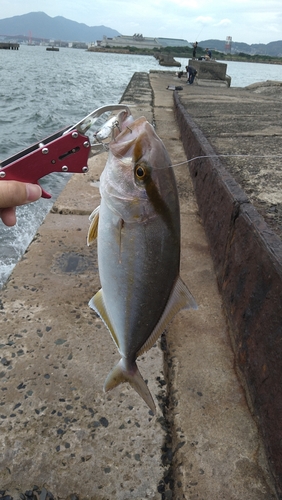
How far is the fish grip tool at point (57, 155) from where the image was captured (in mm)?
1642

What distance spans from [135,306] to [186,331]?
100 cm

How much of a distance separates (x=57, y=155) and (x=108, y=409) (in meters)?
1.25

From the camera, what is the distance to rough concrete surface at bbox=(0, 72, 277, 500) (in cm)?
160

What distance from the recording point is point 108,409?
1.87m

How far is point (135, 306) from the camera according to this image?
1.50m

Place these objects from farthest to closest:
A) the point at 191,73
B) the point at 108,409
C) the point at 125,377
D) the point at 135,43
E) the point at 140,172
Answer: the point at 135,43 < the point at 191,73 < the point at 108,409 < the point at 125,377 < the point at 140,172

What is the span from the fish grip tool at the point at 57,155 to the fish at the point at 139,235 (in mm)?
307

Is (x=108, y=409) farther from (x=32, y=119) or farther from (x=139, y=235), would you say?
(x=32, y=119)

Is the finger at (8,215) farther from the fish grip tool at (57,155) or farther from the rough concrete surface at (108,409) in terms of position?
the rough concrete surface at (108,409)

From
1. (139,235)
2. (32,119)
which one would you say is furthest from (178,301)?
(32,119)

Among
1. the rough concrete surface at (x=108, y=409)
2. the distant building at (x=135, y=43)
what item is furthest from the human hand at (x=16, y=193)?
the distant building at (x=135, y=43)

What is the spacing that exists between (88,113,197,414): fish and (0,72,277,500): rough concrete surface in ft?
1.21

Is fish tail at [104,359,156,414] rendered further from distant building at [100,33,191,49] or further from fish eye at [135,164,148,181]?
distant building at [100,33,191,49]

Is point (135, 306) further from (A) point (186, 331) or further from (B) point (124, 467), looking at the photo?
(A) point (186, 331)
